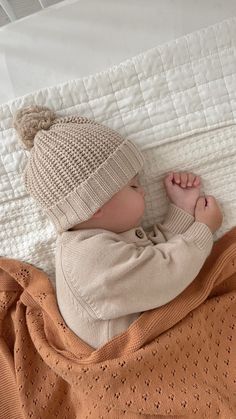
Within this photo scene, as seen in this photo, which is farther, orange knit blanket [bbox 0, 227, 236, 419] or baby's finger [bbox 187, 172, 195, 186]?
baby's finger [bbox 187, 172, 195, 186]

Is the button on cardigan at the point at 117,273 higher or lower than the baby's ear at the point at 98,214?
lower

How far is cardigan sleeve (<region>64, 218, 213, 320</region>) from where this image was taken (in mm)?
991

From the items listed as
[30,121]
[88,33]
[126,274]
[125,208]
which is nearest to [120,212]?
[125,208]

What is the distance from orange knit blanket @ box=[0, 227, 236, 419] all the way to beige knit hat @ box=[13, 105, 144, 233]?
0.25 metres

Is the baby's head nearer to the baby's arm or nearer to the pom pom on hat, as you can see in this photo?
the baby's arm

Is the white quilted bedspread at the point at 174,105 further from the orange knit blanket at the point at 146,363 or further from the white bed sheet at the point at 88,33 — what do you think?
the orange knit blanket at the point at 146,363

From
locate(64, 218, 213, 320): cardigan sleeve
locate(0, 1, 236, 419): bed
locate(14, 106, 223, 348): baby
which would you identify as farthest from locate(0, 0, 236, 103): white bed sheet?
locate(64, 218, 213, 320): cardigan sleeve

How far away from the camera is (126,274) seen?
0.99 m

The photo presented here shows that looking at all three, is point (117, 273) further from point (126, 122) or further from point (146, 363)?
point (126, 122)

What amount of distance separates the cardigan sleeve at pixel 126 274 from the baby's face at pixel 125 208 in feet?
0.14

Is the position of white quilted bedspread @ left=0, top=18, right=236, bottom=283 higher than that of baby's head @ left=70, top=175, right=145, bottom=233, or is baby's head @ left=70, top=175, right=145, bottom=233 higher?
white quilted bedspread @ left=0, top=18, right=236, bottom=283

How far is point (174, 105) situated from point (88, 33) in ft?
0.84

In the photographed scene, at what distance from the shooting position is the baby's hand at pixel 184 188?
3.68 ft

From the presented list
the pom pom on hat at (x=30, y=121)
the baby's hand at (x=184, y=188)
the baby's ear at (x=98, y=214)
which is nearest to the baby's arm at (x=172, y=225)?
the baby's hand at (x=184, y=188)
